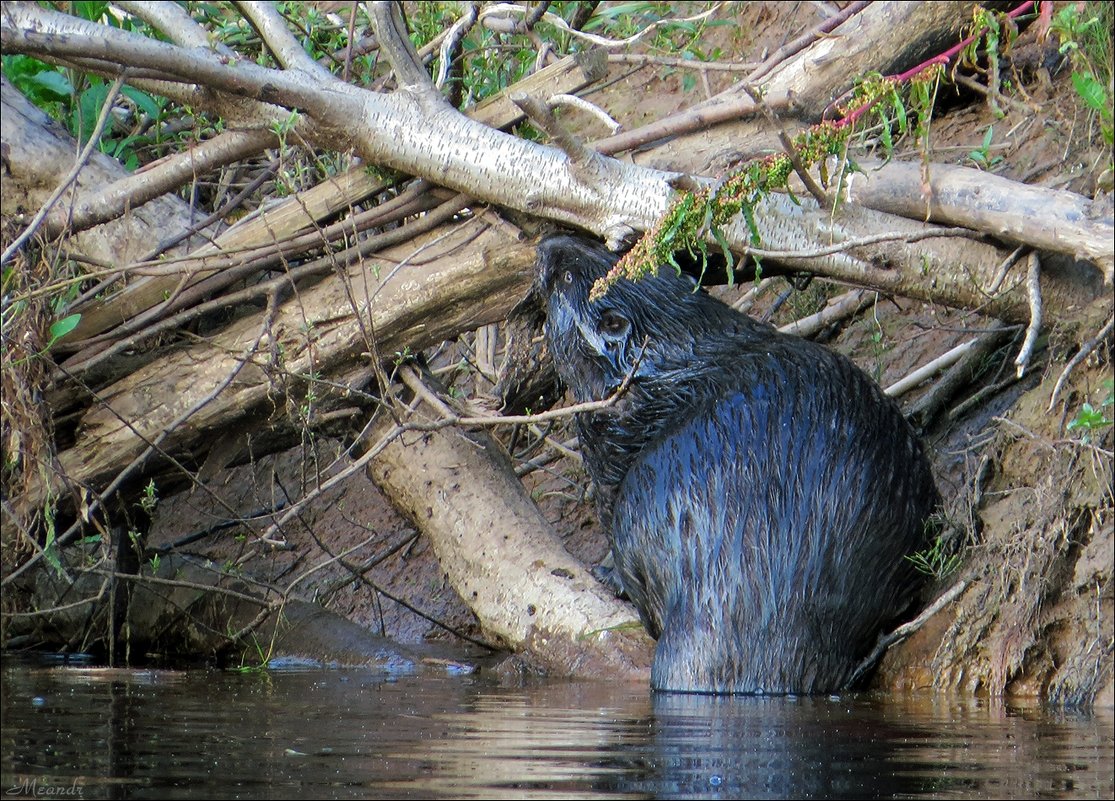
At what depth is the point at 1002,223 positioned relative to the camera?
146 inches

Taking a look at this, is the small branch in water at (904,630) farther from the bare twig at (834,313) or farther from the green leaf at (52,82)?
the green leaf at (52,82)

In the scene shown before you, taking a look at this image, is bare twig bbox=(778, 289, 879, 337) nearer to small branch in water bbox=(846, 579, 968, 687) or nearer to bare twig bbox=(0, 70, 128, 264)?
small branch in water bbox=(846, 579, 968, 687)

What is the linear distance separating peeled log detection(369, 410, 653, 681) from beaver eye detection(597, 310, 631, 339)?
2.00 feet

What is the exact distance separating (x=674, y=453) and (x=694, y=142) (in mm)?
1101

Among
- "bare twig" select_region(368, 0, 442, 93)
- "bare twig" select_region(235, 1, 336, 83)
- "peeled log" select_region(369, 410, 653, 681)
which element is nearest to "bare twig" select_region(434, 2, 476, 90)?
"bare twig" select_region(368, 0, 442, 93)

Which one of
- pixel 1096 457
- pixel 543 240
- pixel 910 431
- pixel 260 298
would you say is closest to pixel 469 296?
pixel 543 240

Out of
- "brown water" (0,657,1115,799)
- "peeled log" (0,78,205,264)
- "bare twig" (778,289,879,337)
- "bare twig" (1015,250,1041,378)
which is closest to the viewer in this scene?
"brown water" (0,657,1115,799)

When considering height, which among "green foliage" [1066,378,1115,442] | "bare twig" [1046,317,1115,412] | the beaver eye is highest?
the beaver eye

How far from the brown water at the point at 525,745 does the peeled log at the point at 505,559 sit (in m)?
0.41

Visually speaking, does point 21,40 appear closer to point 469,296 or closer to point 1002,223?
point 469,296

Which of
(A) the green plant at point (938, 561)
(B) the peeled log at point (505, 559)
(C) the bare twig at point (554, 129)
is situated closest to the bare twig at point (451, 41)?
(C) the bare twig at point (554, 129)

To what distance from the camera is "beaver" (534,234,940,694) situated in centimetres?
377
